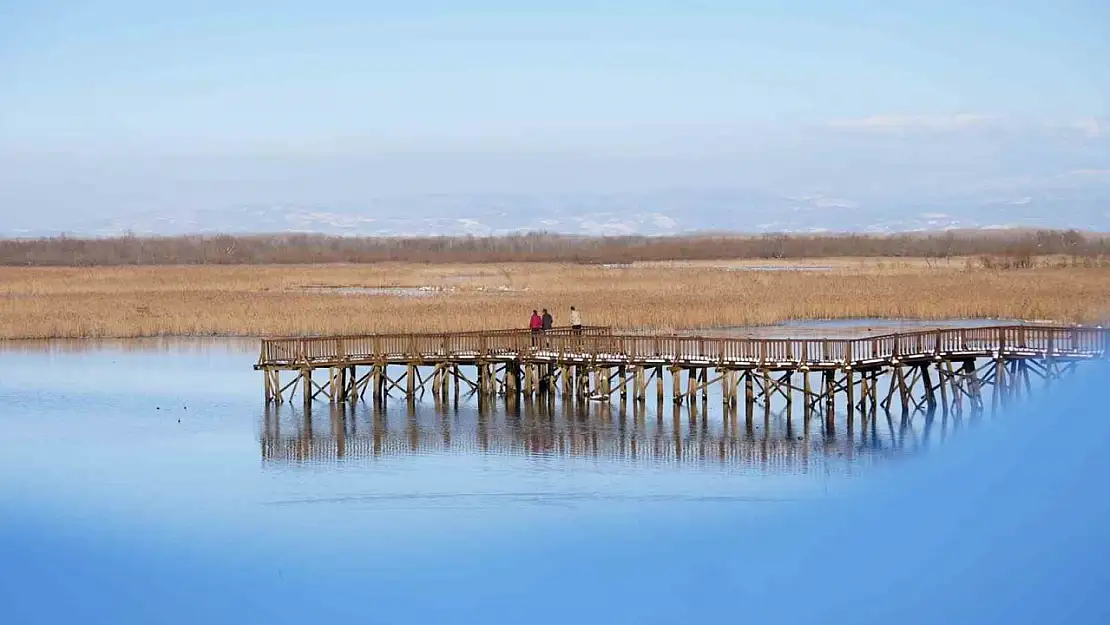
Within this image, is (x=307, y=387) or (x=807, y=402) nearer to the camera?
(x=807, y=402)

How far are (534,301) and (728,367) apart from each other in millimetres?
29613

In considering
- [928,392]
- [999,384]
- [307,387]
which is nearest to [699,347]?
[928,392]

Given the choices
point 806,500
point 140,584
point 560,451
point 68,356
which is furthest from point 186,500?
point 68,356

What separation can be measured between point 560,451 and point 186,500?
8800mm

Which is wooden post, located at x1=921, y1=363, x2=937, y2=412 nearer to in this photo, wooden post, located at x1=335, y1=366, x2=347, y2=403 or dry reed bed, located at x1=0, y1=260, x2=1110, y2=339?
dry reed bed, located at x1=0, y1=260, x2=1110, y2=339

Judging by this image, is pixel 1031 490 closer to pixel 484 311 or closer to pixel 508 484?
pixel 508 484

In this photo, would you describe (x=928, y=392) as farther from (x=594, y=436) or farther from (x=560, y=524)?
(x=560, y=524)

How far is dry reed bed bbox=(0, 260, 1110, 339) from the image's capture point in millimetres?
60312

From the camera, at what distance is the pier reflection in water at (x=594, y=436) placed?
35062mm

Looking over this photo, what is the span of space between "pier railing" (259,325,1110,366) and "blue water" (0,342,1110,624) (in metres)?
2.88

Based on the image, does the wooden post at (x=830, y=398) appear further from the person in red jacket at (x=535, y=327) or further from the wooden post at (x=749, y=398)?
the person in red jacket at (x=535, y=327)

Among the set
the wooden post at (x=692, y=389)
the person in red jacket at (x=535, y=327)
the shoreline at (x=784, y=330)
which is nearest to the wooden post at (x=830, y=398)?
the wooden post at (x=692, y=389)

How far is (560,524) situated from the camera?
2873 cm

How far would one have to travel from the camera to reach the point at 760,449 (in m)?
35.8
